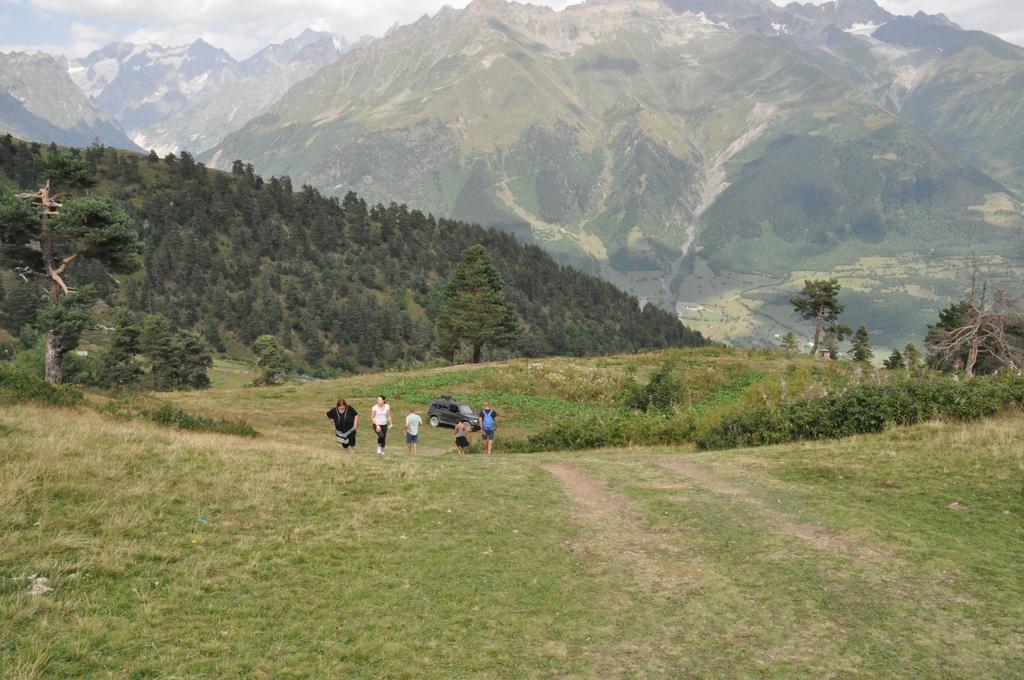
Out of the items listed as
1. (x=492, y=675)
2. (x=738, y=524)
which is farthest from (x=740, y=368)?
(x=492, y=675)

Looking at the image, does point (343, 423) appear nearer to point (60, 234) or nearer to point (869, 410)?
point (60, 234)

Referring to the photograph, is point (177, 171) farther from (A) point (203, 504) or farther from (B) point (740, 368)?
(A) point (203, 504)

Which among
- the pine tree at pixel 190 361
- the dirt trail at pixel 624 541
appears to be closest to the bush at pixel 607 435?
the dirt trail at pixel 624 541

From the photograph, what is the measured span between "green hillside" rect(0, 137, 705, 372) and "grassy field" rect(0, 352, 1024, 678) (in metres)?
117

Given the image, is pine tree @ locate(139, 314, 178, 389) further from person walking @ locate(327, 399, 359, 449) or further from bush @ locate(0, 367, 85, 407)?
person walking @ locate(327, 399, 359, 449)

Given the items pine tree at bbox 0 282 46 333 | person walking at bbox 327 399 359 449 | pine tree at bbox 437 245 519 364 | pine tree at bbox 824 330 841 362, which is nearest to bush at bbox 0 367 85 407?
person walking at bbox 327 399 359 449

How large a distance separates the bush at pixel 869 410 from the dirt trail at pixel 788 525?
6.27 meters

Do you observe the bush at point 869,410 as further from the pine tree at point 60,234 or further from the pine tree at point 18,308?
the pine tree at point 18,308

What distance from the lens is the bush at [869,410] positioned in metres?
20.5

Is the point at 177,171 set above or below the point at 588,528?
above

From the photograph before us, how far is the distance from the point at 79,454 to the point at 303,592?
808 centimetres

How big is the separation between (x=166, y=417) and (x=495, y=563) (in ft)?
55.8

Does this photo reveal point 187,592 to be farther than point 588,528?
No

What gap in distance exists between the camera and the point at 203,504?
12727mm
